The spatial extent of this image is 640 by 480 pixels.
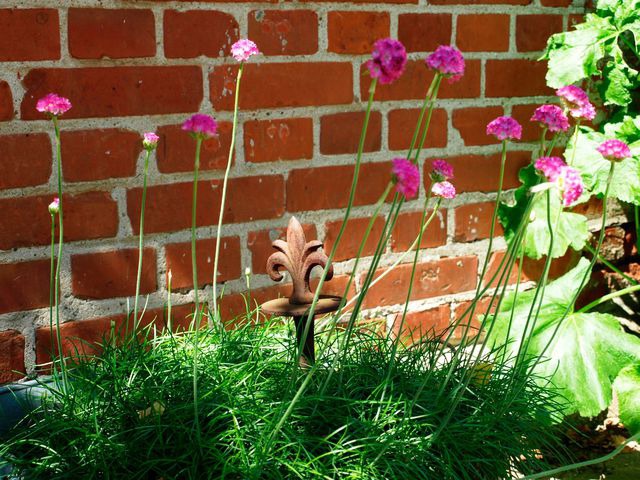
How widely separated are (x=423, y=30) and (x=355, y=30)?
0.19m

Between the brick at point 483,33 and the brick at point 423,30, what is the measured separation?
4cm

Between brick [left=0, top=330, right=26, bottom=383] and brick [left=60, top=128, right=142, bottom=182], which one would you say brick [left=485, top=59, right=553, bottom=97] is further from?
brick [left=0, top=330, right=26, bottom=383]

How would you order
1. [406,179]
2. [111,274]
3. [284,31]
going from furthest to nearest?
[284,31] → [111,274] → [406,179]

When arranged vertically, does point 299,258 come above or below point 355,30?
below

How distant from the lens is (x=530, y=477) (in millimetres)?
1110

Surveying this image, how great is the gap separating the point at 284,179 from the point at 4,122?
1.91 feet

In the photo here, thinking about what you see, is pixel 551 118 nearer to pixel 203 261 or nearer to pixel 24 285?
pixel 203 261

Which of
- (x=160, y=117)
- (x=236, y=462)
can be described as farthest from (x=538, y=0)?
(x=236, y=462)

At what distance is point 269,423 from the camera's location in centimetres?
111

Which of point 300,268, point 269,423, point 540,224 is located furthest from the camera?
point 540,224

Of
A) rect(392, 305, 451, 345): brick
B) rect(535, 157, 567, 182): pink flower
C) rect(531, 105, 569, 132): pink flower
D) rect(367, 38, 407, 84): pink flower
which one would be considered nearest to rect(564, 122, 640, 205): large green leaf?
rect(392, 305, 451, 345): brick

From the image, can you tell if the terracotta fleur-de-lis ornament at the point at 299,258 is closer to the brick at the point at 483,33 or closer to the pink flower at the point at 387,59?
the pink flower at the point at 387,59

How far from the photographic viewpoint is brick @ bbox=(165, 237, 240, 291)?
170 centimetres

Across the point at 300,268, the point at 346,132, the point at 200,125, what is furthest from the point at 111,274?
the point at 200,125
